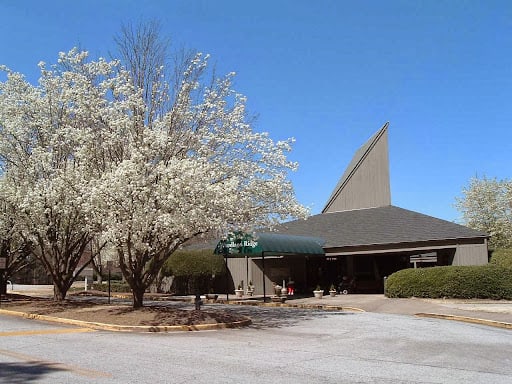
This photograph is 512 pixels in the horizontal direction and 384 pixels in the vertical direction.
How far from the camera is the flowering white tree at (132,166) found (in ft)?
Answer: 51.4

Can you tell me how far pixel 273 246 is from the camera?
91.7ft

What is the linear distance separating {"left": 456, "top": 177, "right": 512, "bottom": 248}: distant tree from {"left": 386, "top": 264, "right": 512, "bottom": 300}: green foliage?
710 inches

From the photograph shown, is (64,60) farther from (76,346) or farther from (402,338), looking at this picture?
(402,338)

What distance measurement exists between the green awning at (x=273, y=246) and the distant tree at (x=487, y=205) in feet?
61.2

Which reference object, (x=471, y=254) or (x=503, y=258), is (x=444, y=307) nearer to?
(x=471, y=254)

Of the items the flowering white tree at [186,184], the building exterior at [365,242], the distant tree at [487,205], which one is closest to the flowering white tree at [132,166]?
the flowering white tree at [186,184]

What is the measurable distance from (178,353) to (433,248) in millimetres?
20160

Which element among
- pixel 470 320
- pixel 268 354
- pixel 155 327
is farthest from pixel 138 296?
pixel 470 320

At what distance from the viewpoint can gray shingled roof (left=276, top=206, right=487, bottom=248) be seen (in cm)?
2852

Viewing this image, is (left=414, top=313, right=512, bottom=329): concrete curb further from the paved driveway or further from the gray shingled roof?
the gray shingled roof

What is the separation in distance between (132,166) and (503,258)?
20383mm

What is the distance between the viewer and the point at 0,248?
86.6 ft

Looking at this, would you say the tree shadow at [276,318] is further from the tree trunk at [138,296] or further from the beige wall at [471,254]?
the beige wall at [471,254]

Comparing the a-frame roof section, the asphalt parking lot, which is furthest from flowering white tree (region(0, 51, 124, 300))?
the a-frame roof section
